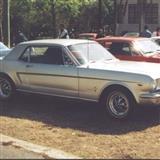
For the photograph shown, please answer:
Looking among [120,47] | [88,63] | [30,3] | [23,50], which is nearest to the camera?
[88,63]

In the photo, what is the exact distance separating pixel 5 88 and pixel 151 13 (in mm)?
43044

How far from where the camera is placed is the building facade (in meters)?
52.3

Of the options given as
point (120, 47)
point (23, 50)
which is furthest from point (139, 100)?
point (120, 47)

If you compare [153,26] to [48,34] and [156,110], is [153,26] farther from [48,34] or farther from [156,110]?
[156,110]

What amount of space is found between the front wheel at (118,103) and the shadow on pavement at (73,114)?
0.45ft

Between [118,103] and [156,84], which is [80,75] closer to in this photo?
[118,103]

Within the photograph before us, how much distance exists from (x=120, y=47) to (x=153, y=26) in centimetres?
3802

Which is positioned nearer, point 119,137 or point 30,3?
point 119,137

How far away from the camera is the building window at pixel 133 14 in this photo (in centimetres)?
5441

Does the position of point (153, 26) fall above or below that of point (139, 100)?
below

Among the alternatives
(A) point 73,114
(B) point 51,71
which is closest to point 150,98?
(A) point 73,114

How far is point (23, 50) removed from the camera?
11.2 metres

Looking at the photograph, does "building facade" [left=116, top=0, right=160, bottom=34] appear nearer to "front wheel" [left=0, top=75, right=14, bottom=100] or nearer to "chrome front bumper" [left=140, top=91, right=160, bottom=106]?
"front wheel" [left=0, top=75, right=14, bottom=100]

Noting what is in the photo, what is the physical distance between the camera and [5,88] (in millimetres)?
11516
